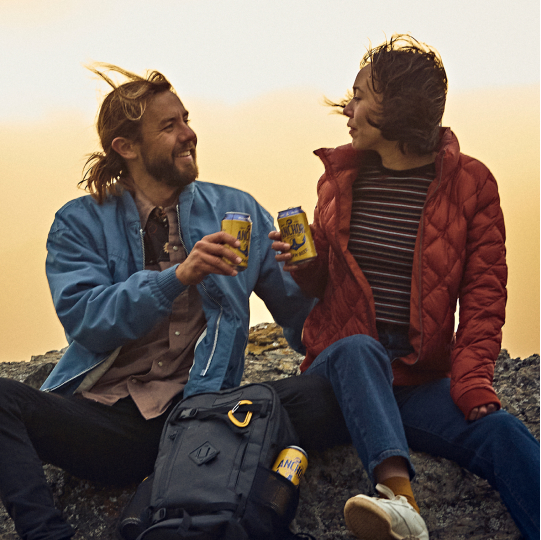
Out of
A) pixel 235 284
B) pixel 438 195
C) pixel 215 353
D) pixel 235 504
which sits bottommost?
pixel 235 504

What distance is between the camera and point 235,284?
7.68 feet

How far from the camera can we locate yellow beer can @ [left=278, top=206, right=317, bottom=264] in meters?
2.06

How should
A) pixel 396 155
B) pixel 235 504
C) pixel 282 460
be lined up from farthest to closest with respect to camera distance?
pixel 396 155 < pixel 282 460 < pixel 235 504

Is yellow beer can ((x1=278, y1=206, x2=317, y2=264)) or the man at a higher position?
yellow beer can ((x1=278, y1=206, x2=317, y2=264))

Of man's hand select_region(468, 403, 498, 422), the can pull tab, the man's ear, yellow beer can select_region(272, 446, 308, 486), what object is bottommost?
yellow beer can select_region(272, 446, 308, 486)

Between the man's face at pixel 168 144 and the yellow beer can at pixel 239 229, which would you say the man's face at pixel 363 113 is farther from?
the man's face at pixel 168 144

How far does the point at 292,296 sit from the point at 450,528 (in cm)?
101

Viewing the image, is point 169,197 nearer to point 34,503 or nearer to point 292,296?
point 292,296

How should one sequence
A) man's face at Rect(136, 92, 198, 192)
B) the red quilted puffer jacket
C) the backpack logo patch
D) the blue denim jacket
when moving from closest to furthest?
1. the backpack logo patch
2. the red quilted puffer jacket
3. the blue denim jacket
4. man's face at Rect(136, 92, 198, 192)

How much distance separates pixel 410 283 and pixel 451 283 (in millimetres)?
142

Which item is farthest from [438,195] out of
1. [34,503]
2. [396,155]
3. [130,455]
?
[34,503]

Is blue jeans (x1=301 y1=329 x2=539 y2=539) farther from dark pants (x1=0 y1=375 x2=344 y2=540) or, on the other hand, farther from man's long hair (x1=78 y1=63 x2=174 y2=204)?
man's long hair (x1=78 y1=63 x2=174 y2=204)

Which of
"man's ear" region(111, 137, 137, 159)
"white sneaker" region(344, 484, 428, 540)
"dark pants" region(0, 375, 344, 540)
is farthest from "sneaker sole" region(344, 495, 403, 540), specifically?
"man's ear" region(111, 137, 137, 159)

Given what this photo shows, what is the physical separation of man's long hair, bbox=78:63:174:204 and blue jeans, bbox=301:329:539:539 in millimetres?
1168
